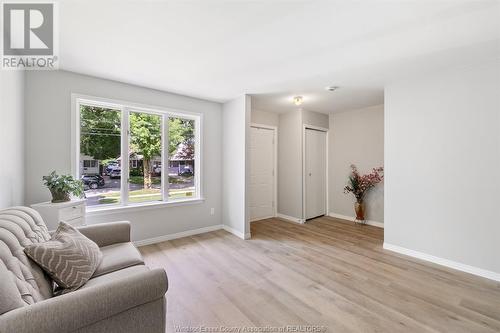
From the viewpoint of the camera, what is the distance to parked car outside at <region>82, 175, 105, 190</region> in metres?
3.03

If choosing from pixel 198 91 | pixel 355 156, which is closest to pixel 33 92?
pixel 198 91

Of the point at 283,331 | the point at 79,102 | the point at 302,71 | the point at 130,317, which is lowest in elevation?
the point at 283,331

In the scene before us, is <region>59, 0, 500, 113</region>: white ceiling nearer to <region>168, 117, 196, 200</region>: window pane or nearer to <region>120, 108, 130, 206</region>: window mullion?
<region>120, 108, 130, 206</region>: window mullion

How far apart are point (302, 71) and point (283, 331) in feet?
8.77

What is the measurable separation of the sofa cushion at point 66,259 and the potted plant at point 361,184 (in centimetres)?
436

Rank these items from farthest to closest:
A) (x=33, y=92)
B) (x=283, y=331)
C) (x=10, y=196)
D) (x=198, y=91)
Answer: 1. (x=198, y=91)
2. (x=33, y=92)
3. (x=10, y=196)
4. (x=283, y=331)

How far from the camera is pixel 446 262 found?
8.73 feet

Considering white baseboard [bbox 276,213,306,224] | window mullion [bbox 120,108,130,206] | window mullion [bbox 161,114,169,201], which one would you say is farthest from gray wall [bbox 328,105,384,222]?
window mullion [bbox 120,108,130,206]

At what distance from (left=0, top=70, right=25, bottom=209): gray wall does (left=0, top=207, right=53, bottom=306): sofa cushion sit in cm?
72

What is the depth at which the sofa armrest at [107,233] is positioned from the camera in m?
2.01

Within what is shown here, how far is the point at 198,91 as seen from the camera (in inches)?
138

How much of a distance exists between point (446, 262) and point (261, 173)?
3203 mm

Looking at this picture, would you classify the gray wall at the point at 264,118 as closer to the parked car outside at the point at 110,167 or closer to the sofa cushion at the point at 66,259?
the parked car outside at the point at 110,167

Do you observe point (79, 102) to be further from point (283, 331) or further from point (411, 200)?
point (411, 200)
